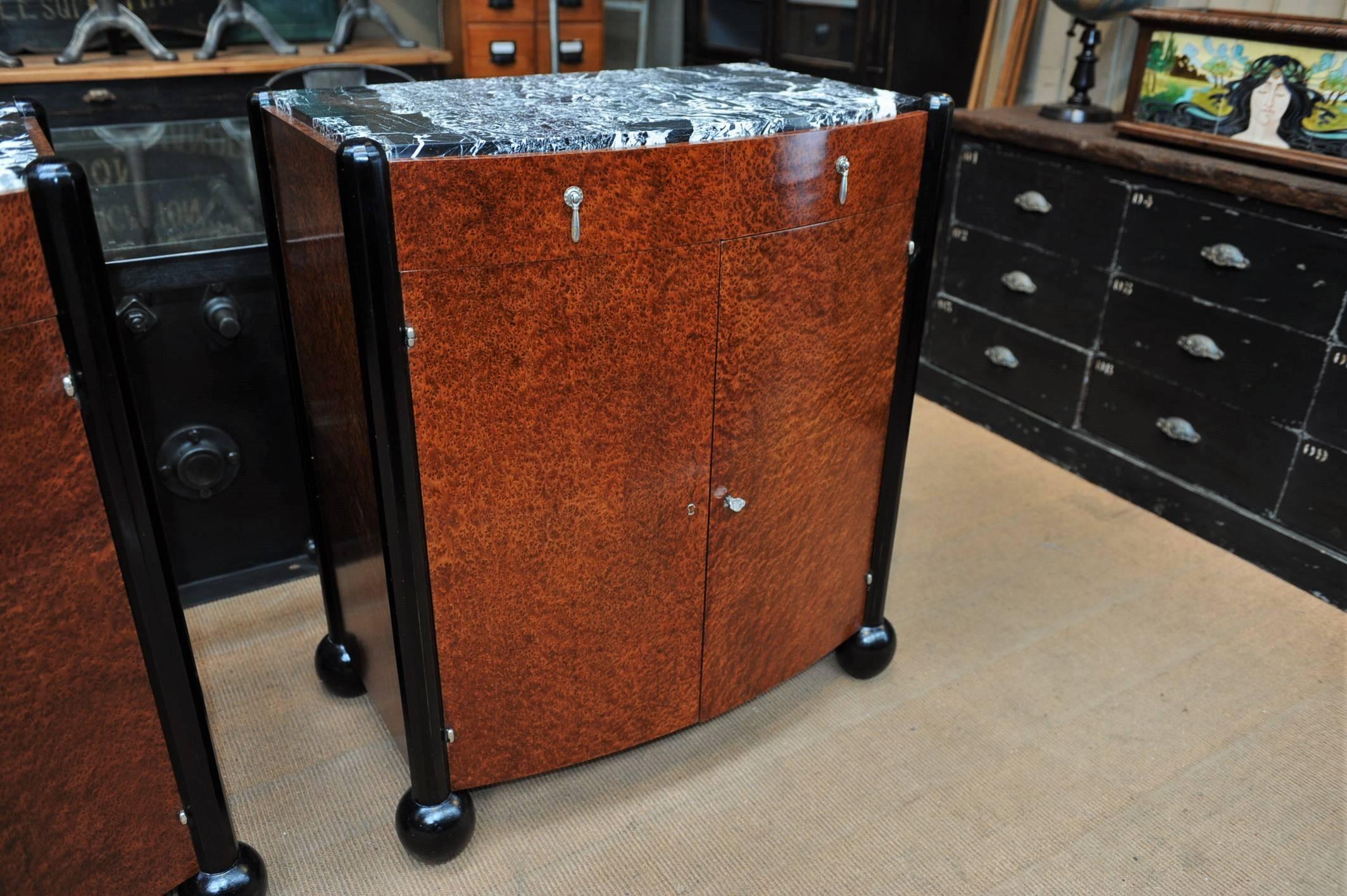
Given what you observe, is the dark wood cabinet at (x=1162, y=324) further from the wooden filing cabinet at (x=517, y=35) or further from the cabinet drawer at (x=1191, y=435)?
the wooden filing cabinet at (x=517, y=35)

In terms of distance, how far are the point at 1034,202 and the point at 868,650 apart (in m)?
1.27

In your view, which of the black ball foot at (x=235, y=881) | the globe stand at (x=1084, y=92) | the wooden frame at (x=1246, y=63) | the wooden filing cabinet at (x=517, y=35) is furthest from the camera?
the wooden filing cabinet at (x=517, y=35)

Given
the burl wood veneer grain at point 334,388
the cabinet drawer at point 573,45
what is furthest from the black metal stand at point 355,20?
the burl wood veneer grain at point 334,388

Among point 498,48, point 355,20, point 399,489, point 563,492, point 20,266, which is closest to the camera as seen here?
point 20,266

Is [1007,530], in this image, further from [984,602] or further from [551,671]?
[551,671]

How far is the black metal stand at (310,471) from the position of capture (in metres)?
1.36

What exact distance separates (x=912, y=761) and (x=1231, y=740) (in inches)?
20.8

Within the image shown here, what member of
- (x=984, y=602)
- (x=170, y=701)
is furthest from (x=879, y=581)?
(x=170, y=701)

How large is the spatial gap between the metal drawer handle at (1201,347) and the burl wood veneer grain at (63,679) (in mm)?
2017

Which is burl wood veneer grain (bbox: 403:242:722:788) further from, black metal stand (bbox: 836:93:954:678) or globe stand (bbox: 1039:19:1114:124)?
globe stand (bbox: 1039:19:1114:124)

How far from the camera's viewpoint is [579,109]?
4.29ft

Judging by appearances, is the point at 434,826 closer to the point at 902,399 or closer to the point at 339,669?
the point at 339,669

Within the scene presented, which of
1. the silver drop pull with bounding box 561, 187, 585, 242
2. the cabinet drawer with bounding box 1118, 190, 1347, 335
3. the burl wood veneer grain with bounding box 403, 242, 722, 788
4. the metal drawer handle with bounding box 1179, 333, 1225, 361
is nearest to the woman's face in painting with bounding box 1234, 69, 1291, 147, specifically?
the cabinet drawer with bounding box 1118, 190, 1347, 335

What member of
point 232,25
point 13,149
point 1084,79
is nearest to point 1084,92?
point 1084,79
